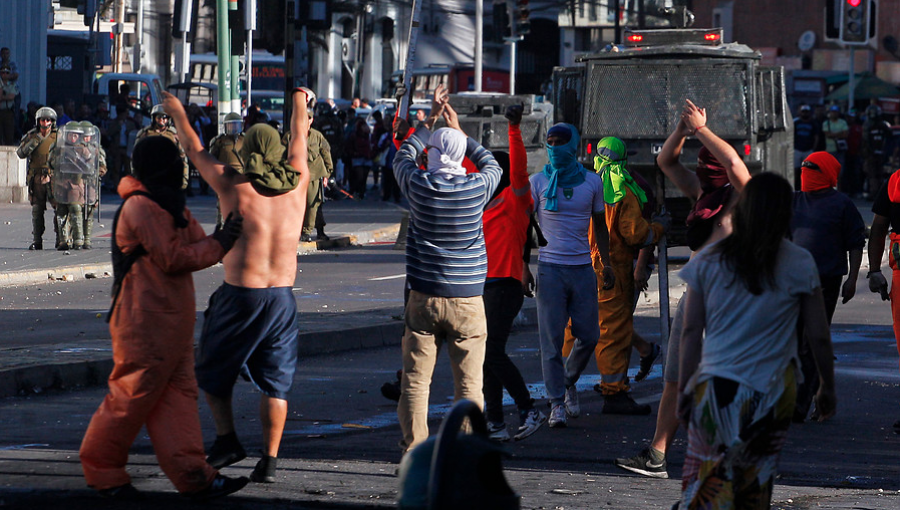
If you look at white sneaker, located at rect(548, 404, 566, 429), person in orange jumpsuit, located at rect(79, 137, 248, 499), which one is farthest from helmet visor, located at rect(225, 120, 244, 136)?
person in orange jumpsuit, located at rect(79, 137, 248, 499)

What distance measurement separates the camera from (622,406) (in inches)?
356

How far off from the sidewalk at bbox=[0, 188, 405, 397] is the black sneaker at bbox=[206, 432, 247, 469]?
2989 millimetres

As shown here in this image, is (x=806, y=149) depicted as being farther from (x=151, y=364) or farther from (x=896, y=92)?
(x=151, y=364)

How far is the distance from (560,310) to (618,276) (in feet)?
2.09

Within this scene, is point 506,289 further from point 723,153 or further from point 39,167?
point 39,167

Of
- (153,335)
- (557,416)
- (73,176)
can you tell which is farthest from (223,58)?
(153,335)

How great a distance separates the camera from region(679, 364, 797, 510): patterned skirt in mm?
4961

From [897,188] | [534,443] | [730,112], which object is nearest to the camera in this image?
[534,443]

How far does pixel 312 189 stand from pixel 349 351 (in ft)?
26.2

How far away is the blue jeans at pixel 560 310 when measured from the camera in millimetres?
8531

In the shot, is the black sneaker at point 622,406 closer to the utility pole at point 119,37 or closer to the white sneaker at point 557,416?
the white sneaker at point 557,416

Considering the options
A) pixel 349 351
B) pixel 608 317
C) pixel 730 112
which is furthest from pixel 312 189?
pixel 608 317

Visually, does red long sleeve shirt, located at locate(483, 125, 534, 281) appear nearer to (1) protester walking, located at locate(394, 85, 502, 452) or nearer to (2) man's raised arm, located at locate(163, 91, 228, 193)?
(1) protester walking, located at locate(394, 85, 502, 452)

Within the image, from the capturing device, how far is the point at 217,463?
22.1 feet
